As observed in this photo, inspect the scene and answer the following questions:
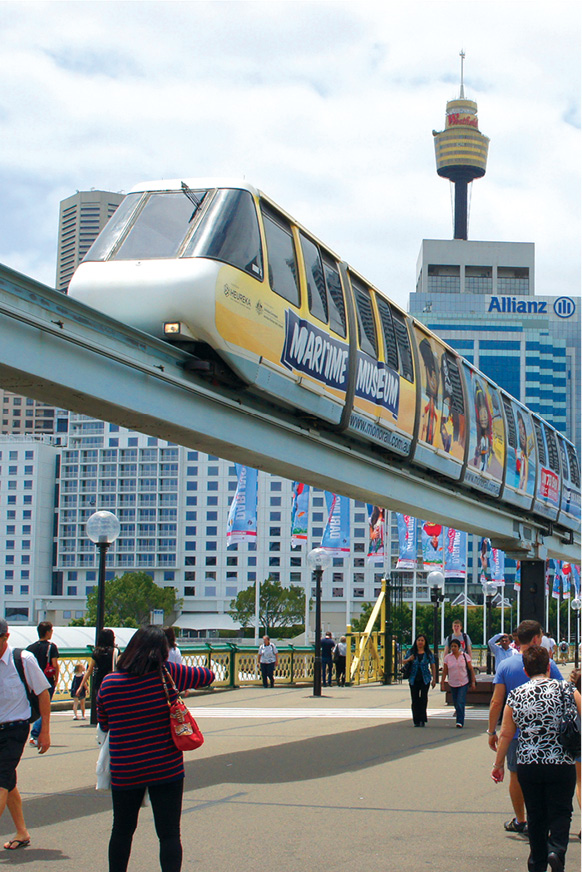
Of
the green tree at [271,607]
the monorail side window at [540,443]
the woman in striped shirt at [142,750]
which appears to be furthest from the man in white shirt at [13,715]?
the green tree at [271,607]

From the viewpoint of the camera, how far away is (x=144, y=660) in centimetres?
571

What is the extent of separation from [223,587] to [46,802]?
13160cm

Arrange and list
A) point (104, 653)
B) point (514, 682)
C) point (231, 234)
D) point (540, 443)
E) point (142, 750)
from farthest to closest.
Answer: point (540, 443)
point (104, 653)
point (231, 234)
point (514, 682)
point (142, 750)

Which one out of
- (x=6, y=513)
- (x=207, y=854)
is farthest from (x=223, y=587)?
(x=207, y=854)

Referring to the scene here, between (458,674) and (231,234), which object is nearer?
(231,234)

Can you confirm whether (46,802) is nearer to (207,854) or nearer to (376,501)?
(207,854)

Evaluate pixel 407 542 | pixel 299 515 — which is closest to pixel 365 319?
pixel 299 515

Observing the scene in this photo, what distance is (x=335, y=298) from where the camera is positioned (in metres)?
14.2

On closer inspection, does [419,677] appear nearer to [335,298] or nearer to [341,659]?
[335,298]

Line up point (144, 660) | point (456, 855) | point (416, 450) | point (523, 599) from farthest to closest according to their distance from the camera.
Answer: point (523, 599) < point (416, 450) < point (456, 855) < point (144, 660)

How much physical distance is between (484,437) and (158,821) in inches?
654

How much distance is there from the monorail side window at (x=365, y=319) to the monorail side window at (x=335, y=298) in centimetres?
59

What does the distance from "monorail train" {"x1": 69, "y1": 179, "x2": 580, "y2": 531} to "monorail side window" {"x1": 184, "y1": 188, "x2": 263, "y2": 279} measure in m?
0.01

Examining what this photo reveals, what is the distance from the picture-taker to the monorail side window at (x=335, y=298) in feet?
45.8
